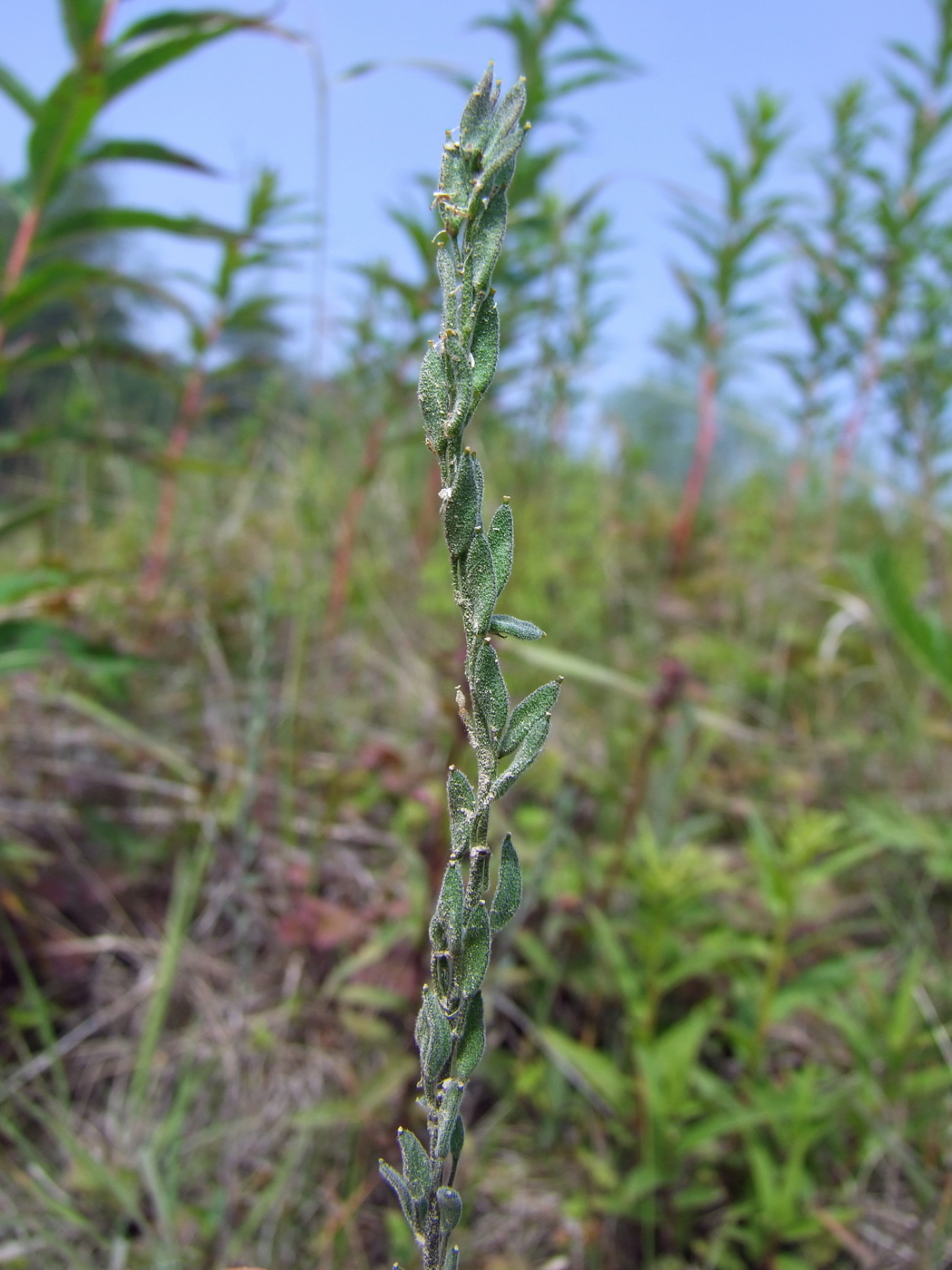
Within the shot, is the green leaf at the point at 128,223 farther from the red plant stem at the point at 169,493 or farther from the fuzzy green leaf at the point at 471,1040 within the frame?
the fuzzy green leaf at the point at 471,1040

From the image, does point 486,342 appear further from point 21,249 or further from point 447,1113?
point 21,249

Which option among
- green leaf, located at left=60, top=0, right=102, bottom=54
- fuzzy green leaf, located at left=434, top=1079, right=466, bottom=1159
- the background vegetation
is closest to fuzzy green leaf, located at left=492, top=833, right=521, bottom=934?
fuzzy green leaf, located at left=434, top=1079, right=466, bottom=1159

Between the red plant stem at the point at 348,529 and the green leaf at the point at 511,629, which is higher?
the red plant stem at the point at 348,529

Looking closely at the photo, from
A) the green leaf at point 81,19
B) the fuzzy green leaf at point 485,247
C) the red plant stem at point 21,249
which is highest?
the green leaf at point 81,19

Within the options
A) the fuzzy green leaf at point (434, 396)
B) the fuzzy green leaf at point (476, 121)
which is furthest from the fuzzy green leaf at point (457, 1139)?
the fuzzy green leaf at point (476, 121)

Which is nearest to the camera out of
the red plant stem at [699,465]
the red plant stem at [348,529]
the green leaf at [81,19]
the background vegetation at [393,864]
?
the background vegetation at [393,864]

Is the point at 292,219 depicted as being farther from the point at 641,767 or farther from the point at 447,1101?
the point at 447,1101
